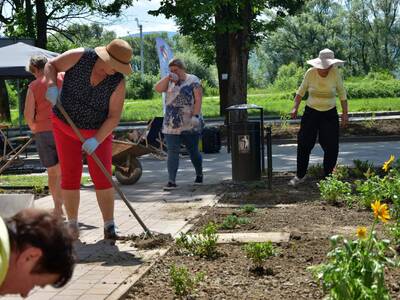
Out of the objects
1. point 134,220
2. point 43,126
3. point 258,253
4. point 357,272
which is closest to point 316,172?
point 134,220

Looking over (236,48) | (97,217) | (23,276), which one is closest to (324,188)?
(97,217)

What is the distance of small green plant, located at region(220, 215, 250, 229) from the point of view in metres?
6.99

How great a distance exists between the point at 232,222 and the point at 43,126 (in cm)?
229

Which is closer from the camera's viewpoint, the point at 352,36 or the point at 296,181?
the point at 296,181

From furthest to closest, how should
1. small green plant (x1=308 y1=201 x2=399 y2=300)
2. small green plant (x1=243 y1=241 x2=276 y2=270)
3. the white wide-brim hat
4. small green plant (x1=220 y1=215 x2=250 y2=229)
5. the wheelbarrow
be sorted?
the wheelbarrow, the white wide-brim hat, small green plant (x1=220 y1=215 x2=250 y2=229), small green plant (x1=243 y1=241 x2=276 y2=270), small green plant (x1=308 y1=201 x2=399 y2=300)

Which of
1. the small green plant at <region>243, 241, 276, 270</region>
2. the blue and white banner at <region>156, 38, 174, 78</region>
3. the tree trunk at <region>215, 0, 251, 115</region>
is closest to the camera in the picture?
the small green plant at <region>243, 241, 276, 270</region>

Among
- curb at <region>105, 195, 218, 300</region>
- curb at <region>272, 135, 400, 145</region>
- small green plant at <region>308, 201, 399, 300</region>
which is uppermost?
small green plant at <region>308, 201, 399, 300</region>

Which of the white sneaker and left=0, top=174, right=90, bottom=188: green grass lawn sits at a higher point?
the white sneaker

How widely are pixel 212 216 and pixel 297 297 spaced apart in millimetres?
3061

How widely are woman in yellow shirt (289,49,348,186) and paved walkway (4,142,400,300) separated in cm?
138

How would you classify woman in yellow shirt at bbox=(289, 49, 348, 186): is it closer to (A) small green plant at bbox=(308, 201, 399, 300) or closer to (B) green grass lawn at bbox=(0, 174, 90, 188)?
(B) green grass lawn at bbox=(0, 174, 90, 188)

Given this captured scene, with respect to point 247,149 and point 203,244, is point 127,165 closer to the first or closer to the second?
point 247,149

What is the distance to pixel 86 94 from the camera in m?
6.45

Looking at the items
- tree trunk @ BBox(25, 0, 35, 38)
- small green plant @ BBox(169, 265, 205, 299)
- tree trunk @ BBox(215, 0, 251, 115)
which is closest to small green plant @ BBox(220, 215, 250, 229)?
small green plant @ BBox(169, 265, 205, 299)
